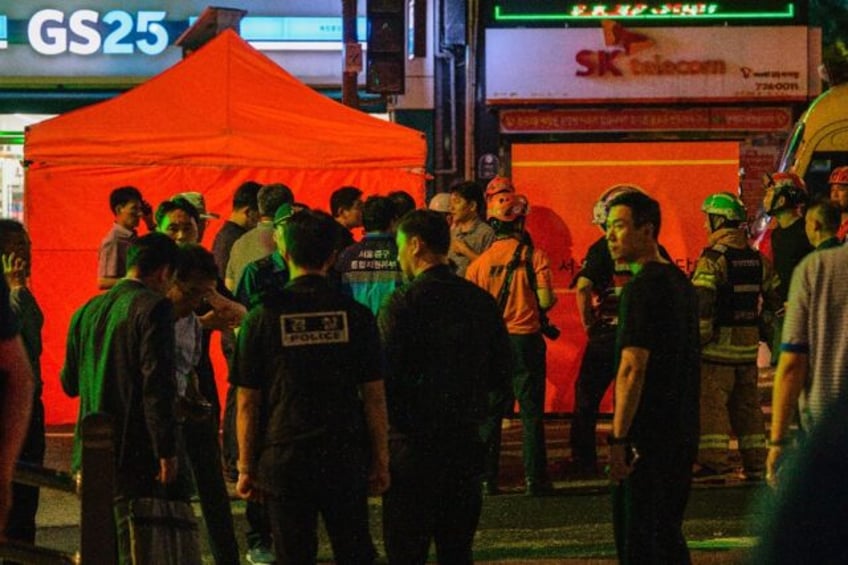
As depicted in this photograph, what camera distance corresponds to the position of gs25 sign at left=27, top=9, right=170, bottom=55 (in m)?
18.4

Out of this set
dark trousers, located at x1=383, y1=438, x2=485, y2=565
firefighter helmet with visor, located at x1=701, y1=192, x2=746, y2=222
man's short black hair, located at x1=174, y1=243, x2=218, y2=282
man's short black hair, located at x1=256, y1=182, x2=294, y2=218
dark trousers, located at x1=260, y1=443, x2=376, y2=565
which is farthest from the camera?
firefighter helmet with visor, located at x1=701, y1=192, x2=746, y2=222

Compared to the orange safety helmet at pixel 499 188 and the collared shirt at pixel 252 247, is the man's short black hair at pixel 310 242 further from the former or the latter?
the orange safety helmet at pixel 499 188

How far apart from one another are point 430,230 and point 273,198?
3.58m

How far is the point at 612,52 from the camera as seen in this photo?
1800cm

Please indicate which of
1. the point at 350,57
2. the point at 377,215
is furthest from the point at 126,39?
the point at 377,215

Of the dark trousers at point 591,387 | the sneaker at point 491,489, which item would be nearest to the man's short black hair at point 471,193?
the dark trousers at point 591,387

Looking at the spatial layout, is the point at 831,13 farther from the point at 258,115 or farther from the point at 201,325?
the point at 201,325

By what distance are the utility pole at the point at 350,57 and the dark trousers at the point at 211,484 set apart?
726 centimetres

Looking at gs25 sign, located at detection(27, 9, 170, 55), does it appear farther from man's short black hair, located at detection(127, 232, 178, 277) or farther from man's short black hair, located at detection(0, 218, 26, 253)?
man's short black hair, located at detection(127, 232, 178, 277)

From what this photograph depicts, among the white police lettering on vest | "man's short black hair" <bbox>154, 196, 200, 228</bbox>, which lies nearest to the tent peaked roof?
"man's short black hair" <bbox>154, 196, 200, 228</bbox>

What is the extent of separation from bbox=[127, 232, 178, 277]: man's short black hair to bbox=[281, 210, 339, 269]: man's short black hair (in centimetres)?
93

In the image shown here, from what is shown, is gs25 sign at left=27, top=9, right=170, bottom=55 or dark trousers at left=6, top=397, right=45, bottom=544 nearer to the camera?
dark trousers at left=6, top=397, right=45, bottom=544

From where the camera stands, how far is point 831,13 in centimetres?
2078

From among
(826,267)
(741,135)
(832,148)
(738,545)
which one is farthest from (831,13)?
(826,267)
